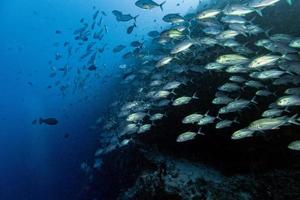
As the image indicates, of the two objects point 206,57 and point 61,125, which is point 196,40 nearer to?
point 206,57

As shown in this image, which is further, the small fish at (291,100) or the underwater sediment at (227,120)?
the underwater sediment at (227,120)

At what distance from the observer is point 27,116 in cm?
5841

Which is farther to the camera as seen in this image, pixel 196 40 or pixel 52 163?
pixel 52 163

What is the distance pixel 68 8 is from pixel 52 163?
135m

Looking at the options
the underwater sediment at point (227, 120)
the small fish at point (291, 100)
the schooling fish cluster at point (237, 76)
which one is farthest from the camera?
the underwater sediment at point (227, 120)

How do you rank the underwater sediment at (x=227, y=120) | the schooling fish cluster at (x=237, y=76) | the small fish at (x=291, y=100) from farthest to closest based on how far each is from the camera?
the underwater sediment at (x=227, y=120)
the schooling fish cluster at (x=237, y=76)
the small fish at (x=291, y=100)

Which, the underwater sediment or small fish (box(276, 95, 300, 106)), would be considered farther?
the underwater sediment

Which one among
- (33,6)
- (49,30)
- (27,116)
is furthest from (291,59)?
(49,30)

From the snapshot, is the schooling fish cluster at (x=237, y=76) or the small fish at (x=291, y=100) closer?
the small fish at (x=291, y=100)

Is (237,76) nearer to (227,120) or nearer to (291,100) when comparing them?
(227,120)

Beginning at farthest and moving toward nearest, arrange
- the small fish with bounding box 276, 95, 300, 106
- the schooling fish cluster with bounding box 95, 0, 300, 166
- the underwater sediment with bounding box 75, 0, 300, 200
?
the underwater sediment with bounding box 75, 0, 300, 200, the schooling fish cluster with bounding box 95, 0, 300, 166, the small fish with bounding box 276, 95, 300, 106

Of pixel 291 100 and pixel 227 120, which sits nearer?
pixel 291 100

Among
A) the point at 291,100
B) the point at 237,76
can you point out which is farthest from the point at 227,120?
the point at 291,100

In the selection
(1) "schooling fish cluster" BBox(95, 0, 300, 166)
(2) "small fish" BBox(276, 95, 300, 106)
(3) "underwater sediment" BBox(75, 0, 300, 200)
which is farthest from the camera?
(3) "underwater sediment" BBox(75, 0, 300, 200)
